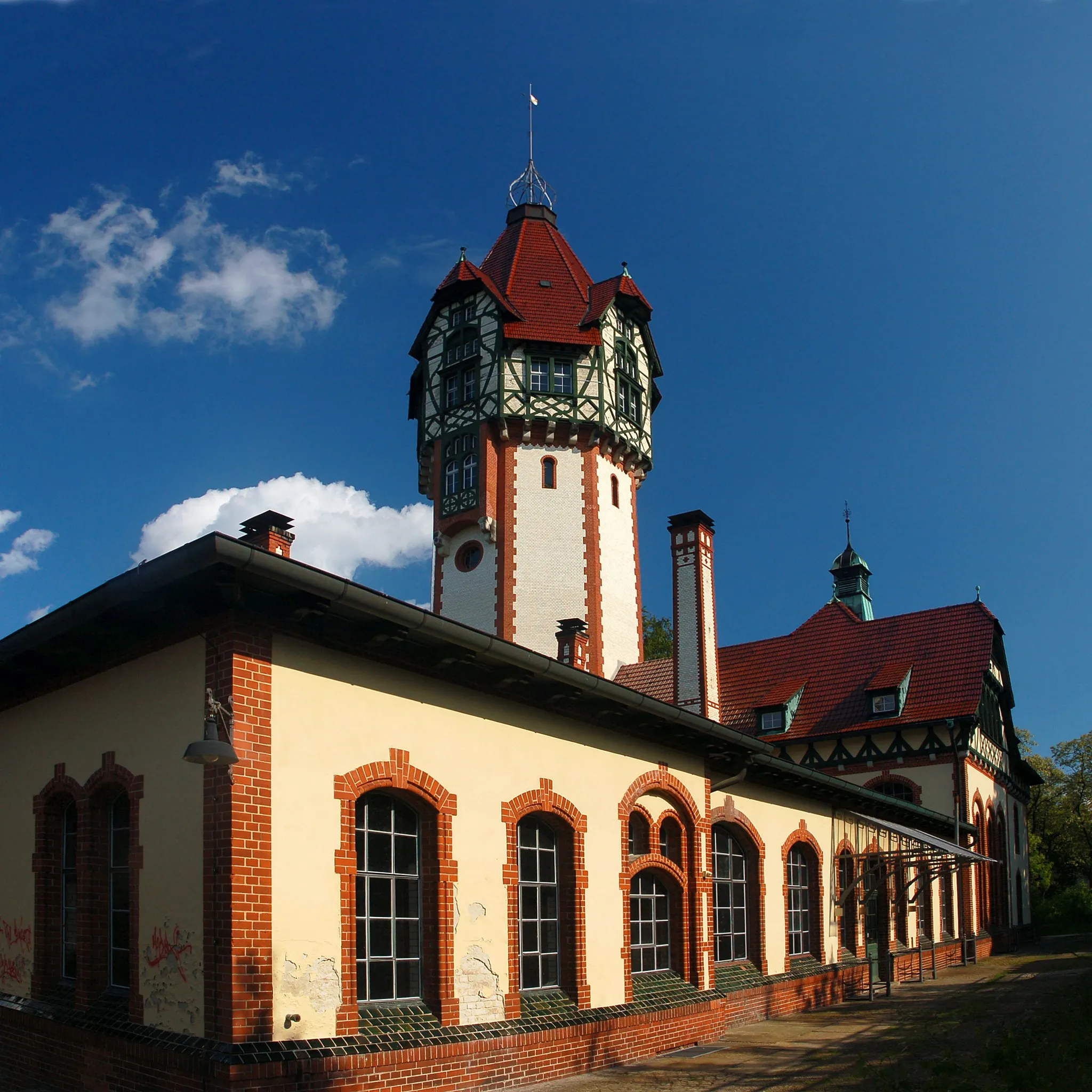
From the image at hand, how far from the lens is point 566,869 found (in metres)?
13.0

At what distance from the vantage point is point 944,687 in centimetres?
3145

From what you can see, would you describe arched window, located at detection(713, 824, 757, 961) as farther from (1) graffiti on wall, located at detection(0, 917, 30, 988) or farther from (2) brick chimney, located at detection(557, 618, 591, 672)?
(2) brick chimney, located at detection(557, 618, 591, 672)

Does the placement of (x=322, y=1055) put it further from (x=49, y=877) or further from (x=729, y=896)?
(x=729, y=896)

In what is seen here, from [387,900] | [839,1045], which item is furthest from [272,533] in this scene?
[839,1045]

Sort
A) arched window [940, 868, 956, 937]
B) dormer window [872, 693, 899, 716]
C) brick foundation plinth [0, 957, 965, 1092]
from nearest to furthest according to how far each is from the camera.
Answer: brick foundation plinth [0, 957, 965, 1092]
arched window [940, 868, 956, 937]
dormer window [872, 693, 899, 716]

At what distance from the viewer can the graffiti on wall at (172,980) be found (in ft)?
30.0

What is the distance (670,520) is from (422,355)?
30.2ft

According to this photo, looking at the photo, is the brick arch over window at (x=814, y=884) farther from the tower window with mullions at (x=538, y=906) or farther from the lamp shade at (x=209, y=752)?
the lamp shade at (x=209, y=752)

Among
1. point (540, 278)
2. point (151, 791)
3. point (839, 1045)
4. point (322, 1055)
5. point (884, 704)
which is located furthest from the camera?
point (540, 278)

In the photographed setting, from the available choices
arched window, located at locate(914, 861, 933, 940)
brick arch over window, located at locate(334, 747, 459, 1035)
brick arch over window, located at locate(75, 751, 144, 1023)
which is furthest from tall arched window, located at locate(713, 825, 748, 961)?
brick arch over window, located at locate(75, 751, 144, 1023)

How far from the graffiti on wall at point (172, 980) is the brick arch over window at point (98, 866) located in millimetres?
628

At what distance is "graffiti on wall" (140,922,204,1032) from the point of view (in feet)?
30.0

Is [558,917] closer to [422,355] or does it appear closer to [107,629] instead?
[107,629]

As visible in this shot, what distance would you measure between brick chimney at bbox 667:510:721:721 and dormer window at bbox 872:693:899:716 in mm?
5586
